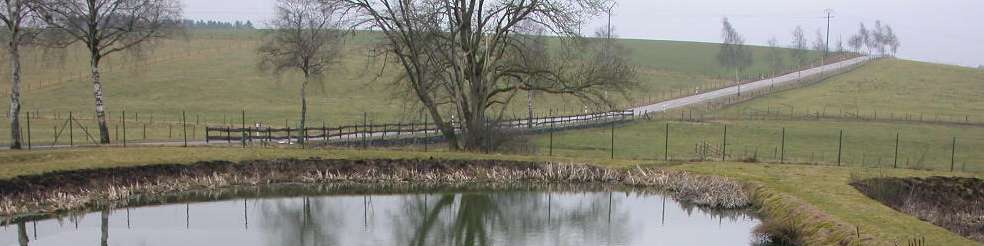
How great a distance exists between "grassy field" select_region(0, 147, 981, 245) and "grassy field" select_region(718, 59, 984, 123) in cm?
3214

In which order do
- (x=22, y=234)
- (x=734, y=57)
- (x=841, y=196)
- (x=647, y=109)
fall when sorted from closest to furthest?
(x=22, y=234) < (x=841, y=196) < (x=647, y=109) < (x=734, y=57)

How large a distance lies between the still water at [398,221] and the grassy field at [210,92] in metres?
12.3

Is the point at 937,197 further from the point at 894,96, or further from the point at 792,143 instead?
the point at 894,96

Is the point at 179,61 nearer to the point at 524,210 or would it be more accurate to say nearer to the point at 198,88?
the point at 198,88

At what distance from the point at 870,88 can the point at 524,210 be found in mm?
66986

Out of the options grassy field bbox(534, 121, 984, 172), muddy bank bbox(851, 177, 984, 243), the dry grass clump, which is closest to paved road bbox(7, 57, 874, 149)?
grassy field bbox(534, 121, 984, 172)

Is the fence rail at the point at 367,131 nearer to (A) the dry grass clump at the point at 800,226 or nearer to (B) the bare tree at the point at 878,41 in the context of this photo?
(A) the dry grass clump at the point at 800,226

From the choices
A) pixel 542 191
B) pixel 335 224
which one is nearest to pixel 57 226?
pixel 335 224

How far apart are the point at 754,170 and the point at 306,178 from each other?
48.6ft

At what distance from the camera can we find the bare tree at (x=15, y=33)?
27.5 meters

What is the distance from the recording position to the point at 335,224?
72.8ft

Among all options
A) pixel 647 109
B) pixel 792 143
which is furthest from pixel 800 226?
pixel 647 109

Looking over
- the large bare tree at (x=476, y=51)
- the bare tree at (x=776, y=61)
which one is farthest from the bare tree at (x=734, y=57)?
the large bare tree at (x=476, y=51)

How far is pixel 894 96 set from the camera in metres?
75.7
